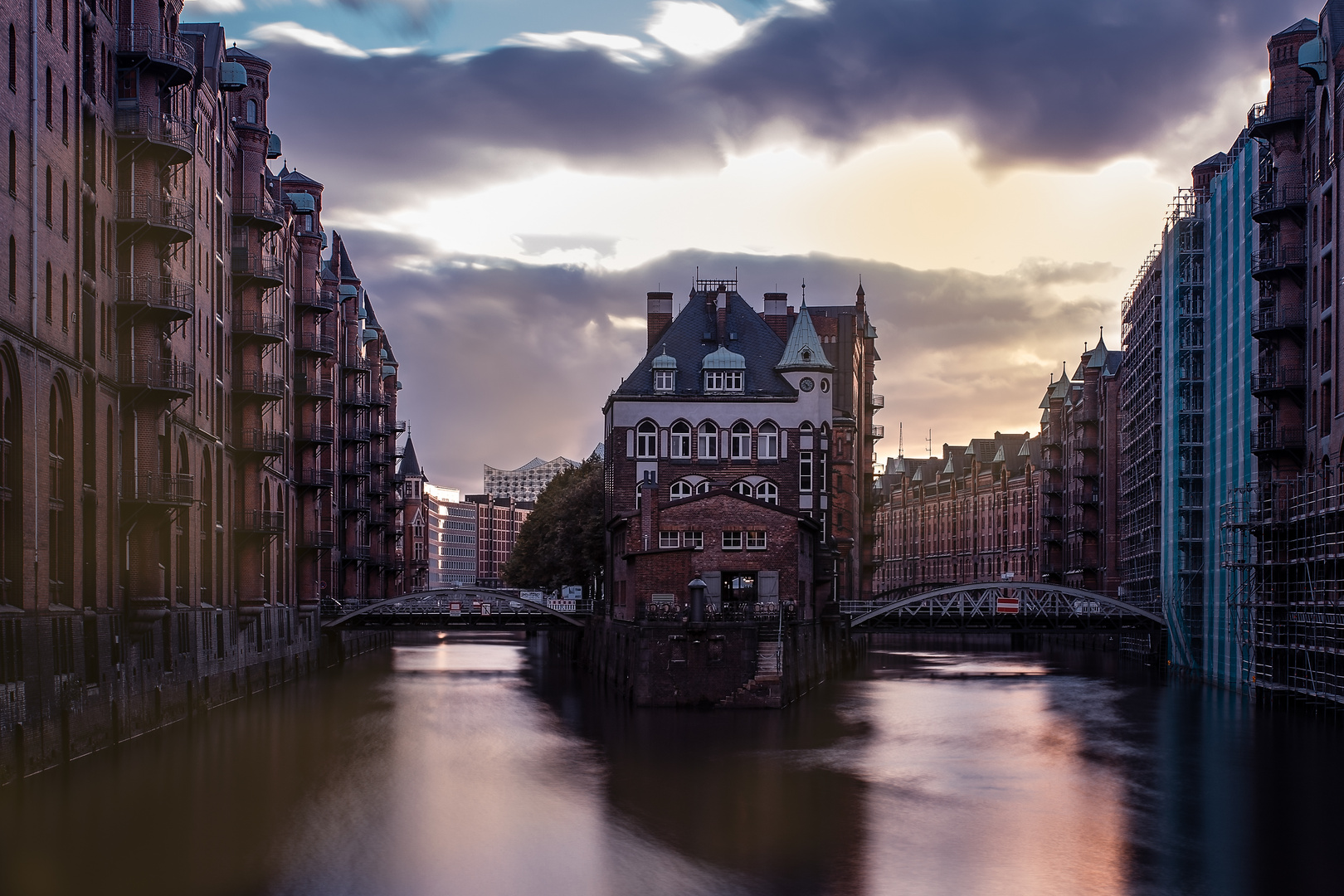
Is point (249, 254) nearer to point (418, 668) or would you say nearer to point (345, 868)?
point (418, 668)

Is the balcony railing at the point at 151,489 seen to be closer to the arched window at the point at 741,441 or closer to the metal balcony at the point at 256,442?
the metal balcony at the point at 256,442

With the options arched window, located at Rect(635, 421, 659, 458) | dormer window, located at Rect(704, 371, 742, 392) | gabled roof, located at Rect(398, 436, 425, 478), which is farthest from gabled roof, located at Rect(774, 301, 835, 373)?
gabled roof, located at Rect(398, 436, 425, 478)

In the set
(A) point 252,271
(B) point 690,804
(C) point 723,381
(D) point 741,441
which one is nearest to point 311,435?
(A) point 252,271

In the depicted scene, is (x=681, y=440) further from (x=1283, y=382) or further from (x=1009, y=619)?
(x=1283, y=382)

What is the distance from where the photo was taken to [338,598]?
10100 centimetres

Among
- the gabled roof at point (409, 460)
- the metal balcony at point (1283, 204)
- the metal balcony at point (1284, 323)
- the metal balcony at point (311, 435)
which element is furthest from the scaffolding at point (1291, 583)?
the gabled roof at point (409, 460)

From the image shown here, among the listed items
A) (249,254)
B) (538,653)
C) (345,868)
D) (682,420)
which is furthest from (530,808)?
(538,653)

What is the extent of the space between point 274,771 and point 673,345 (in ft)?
153

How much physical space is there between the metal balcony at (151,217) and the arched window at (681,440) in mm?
35677

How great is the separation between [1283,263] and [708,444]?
31.8 m

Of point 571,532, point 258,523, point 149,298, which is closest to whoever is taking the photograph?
point 149,298

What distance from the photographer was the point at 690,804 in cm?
3759

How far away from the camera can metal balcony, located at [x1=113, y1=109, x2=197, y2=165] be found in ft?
161

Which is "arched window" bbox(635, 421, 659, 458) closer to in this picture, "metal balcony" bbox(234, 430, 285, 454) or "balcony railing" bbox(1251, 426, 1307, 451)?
"metal balcony" bbox(234, 430, 285, 454)
